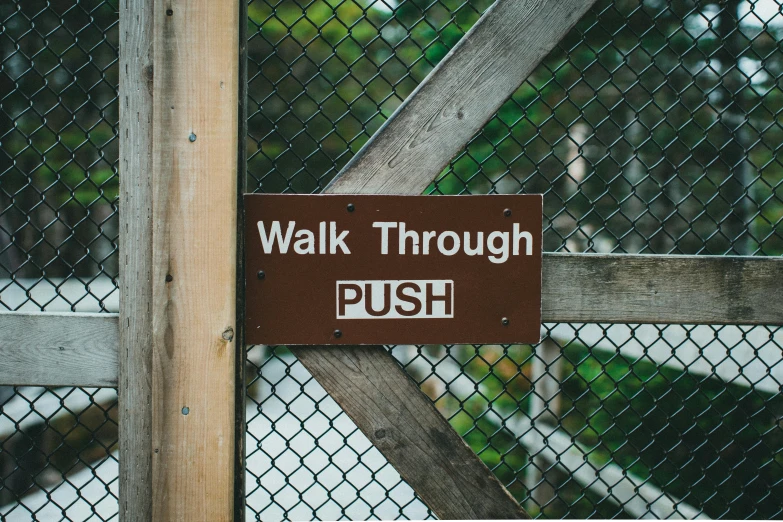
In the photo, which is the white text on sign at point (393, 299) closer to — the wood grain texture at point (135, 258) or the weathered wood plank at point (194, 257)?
the weathered wood plank at point (194, 257)

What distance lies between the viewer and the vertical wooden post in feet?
4.03

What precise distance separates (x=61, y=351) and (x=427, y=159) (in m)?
0.98

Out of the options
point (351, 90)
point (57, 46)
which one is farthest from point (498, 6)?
point (351, 90)

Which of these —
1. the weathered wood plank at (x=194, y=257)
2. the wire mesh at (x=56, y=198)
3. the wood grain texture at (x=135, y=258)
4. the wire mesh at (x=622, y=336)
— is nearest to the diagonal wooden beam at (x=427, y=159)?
the weathered wood plank at (x=194, y=257)

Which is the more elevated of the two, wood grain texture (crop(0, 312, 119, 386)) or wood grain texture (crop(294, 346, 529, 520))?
wood grain texture (crop(0, 312, 119, 386))

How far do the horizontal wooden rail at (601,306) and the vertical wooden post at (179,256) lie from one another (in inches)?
4.2

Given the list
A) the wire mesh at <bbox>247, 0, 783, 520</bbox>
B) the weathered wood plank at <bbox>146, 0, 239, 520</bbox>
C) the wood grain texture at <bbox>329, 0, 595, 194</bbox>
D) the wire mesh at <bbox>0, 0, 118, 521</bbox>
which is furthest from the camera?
the wire mesh at <bbox>0, 0, 118, 521</bbox>

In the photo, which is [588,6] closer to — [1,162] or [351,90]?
[1,162]

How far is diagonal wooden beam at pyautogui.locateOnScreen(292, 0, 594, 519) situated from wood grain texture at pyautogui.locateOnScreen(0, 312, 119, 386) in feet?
1.45

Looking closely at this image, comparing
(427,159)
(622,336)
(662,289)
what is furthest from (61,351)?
(622,336)

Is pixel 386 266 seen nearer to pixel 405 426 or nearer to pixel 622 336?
pixel 405 426

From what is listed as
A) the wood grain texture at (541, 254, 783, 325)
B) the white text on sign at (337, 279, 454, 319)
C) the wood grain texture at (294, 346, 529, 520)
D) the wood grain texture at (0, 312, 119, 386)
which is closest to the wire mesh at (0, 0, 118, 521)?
the wood grain texture at (0, 312, 119, 386)

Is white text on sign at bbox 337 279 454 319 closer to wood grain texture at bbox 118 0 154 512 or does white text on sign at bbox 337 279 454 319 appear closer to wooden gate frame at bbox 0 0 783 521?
wooden gate frame at bbox 0 0 783 521

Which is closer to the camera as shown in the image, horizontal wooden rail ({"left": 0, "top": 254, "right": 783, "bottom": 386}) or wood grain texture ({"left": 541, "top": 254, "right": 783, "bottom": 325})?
horizontal wooden rail ({"left": 0, "top": 254, "right": 783, "bottom": 386})
